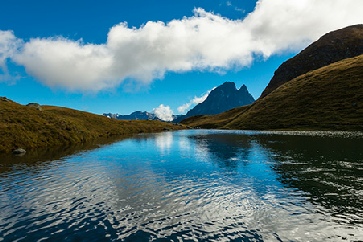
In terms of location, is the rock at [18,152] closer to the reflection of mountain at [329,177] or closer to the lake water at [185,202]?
the lake water at [185,202]

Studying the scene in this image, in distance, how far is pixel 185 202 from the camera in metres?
25.9

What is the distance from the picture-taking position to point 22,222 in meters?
21.1

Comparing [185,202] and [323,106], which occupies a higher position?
[323,106]

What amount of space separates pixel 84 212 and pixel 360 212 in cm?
2532

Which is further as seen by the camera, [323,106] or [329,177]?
[323,106]

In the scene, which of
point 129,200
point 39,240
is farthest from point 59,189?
point 39,240

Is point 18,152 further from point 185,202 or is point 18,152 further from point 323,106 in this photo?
point 323,106

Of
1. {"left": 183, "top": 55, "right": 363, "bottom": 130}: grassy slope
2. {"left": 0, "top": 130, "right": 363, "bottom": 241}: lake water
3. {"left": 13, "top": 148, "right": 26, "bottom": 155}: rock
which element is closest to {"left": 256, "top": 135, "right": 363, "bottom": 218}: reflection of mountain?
{"left": 0, "top": 130, "right": 363, "bottom": 241}: lake water

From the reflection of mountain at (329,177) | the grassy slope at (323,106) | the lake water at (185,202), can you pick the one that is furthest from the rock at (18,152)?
the grassy slope at (323,106)

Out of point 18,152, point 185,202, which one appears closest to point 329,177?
point 185,202

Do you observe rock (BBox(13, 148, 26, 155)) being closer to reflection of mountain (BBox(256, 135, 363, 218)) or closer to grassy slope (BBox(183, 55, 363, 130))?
reflection of mountain (BBox(256, 135, 363, 218))

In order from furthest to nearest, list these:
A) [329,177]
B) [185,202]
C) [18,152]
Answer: [18,152]
[329,177]
[185,202]

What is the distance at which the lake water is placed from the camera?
18.9 m

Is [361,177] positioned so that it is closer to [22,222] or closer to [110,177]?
[110,177]
